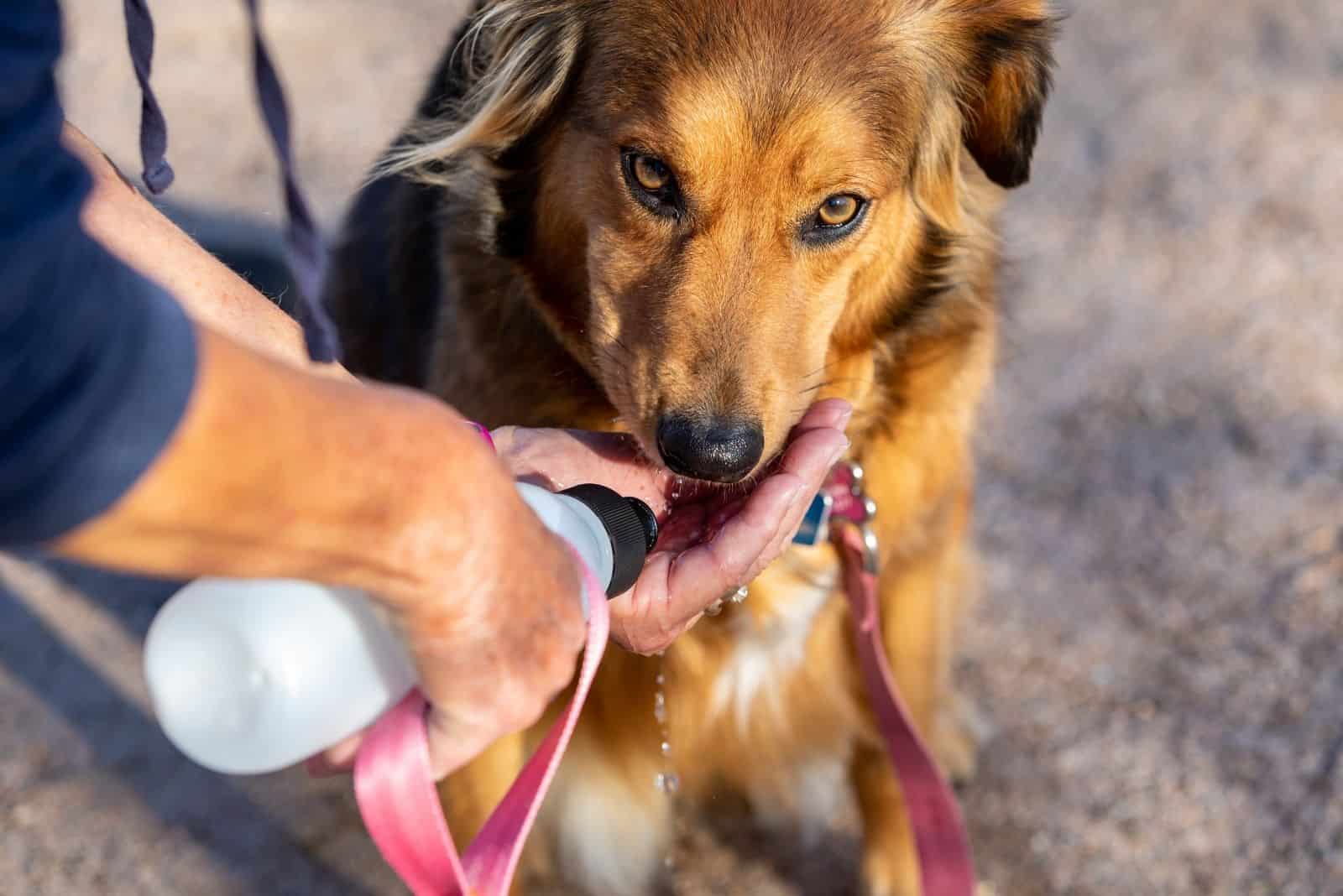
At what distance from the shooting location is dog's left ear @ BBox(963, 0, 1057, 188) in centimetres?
207

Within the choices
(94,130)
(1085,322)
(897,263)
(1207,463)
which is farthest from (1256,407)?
(94,130)

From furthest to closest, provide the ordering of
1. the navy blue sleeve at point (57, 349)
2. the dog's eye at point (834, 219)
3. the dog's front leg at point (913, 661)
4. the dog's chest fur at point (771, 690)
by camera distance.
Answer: the dog's front leg at point (913, 661)
the dog's chest fur at point (771, 690)
the dog's eye at point (834, 219)
the navy blue sleeve at point (57, 349)

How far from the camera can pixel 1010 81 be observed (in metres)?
2.09

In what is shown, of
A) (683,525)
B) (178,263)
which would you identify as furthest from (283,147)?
(683,525)

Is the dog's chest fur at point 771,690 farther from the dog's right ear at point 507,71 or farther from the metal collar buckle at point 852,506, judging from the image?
the dog's right ear at point 507,71

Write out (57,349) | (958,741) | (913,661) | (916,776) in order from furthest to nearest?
(958,741) → (913,661) → (916,776) → (57,349)

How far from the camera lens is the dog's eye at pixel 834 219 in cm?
194

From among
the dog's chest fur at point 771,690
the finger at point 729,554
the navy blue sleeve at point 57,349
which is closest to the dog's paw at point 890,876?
the dog's chest fur at point 771,690

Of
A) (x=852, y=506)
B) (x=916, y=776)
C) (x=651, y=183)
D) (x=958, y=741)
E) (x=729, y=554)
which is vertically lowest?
(x=958, y=741)

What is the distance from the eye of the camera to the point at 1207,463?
3.46m

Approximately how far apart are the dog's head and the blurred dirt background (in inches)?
19.3

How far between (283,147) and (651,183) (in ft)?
2.31

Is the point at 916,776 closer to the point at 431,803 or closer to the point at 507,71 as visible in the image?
the point at 431,803

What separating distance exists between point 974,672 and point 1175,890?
666 mm
